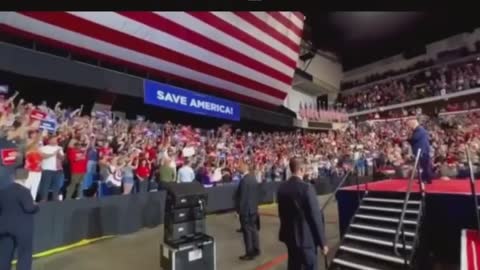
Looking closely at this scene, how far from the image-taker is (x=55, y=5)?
2.66 meters

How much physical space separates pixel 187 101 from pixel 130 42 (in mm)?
3044

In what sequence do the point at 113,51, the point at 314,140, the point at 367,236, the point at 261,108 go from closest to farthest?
the point at 367,236
the point at 113,51
the point at 261,108
the point at 314,140

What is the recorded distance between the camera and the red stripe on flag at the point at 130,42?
877cm

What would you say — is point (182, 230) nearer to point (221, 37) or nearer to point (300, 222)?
point (300, 222)

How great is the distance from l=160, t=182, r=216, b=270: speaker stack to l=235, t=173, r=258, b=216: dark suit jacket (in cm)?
129

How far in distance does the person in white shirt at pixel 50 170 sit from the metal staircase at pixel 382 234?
5.35 meters

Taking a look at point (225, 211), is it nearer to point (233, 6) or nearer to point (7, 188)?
point (7, 188)

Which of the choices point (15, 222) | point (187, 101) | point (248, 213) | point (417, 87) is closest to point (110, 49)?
Result: point (187, 101)

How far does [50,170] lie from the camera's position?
280 inches

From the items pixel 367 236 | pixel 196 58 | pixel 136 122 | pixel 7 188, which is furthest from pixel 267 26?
pixel 7 188

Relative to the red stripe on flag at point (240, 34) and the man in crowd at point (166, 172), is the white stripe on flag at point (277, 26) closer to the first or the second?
the red stripe on flag at point (240, 34)

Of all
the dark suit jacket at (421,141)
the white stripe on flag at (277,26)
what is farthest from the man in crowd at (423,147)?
the white stripe on flag at (277,26)

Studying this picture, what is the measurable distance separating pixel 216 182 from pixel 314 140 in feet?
30.4

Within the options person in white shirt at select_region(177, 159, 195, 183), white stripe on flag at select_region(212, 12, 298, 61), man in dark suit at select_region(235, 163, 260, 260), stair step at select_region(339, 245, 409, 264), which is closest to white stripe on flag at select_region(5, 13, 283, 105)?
white stripe on flag at select_region(212, 12, 298, 61)
